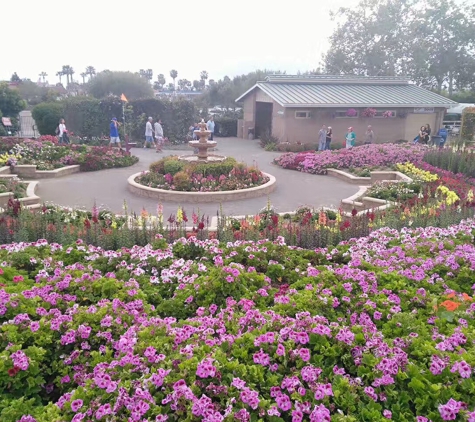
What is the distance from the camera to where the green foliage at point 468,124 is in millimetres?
21875

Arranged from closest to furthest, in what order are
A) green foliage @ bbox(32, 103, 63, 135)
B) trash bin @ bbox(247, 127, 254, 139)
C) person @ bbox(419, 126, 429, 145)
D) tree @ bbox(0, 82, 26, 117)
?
1. person @ bbox(419, 126, 429, 145)
2. green foliage @ bbox(32, 103, 63, 135)
3. trash bin @ bbox(247, 127, 254, 139)
4. tree @ bbox(0, 82, 26, 117)

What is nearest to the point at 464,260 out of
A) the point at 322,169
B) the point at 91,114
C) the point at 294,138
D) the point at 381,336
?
the point at 381,336

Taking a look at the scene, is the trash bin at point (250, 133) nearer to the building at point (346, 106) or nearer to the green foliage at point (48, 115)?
the building at point (346, 106)

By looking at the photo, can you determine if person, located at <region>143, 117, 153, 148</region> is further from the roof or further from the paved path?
the roof

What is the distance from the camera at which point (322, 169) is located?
15.2 m

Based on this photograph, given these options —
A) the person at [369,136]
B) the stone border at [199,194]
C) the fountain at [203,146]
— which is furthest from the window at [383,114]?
the stone border at [199,194]

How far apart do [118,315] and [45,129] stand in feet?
76.7

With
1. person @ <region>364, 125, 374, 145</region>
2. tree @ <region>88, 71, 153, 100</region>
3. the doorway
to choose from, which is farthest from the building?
tree @ <region>88, 71, 153, 100</region>

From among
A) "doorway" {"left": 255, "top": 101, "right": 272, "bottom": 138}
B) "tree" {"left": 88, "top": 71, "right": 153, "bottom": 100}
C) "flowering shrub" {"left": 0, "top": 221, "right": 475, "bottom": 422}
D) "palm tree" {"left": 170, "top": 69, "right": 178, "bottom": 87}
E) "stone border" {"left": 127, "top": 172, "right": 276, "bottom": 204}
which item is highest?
"palm tree" {"left": 170, "top": 69, "right": 178, "bottom": 87}

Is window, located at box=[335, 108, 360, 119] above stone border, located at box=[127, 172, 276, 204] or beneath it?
above

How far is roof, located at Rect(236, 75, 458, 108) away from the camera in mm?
22686

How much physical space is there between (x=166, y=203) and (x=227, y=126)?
20.3 metres

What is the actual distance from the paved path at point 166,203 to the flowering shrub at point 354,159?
53 centimetres

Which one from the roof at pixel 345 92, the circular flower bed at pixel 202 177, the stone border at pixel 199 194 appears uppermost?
the roof at pixel 345 92
